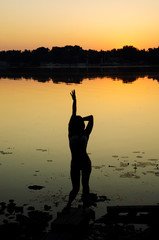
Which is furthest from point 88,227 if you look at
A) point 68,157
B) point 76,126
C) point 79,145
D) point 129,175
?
point 68,157

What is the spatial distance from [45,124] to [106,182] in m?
14.8

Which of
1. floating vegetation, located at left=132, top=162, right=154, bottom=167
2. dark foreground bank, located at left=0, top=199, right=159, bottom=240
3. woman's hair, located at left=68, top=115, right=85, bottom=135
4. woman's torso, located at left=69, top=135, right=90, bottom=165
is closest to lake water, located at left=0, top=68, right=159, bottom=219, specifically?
floating vegetation, located at left=132, top=162, right=154, bottom=167

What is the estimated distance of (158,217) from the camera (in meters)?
9.99

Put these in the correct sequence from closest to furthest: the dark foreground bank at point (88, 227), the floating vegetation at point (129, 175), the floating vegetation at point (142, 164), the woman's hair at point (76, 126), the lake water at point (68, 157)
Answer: the woman's hair at point (76, 126) → the dark foreground bank at point (88, 227) → the lake water at point (68, 157) → the floating vegetation at point (129, 175) → the floating vegetation at point (142, 164)

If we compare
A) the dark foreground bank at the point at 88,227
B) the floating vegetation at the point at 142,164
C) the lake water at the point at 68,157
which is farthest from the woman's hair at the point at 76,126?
the floating vegetation at the point at 142,164

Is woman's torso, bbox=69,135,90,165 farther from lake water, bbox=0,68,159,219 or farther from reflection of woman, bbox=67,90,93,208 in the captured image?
lake water, bbox=0,68,159,219

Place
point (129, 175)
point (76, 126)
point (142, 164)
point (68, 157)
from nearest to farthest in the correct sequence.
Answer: point (76, 126), point (129, 175), point (142, 164), point (68, 157)

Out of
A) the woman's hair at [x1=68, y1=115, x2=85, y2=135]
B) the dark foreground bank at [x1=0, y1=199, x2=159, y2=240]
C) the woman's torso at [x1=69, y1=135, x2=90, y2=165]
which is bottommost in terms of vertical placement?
the dark foreground bank at [x1=0, y1=199, x2=159, y2=240]

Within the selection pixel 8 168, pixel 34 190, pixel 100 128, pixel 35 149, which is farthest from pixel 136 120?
pixel 34 190

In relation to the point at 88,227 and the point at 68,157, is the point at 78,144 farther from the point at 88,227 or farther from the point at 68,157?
the point at 68,157

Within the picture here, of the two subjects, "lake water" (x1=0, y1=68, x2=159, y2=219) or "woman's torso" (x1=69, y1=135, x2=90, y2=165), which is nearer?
"woman's torso" (x1=69, y1=135, x2=90, y2=165)

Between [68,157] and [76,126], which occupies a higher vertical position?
[76,126]

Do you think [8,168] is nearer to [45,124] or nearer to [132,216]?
[132,216]

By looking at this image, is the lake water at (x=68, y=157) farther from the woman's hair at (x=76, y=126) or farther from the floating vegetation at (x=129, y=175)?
the woman's hair at (x=76, y=126)
